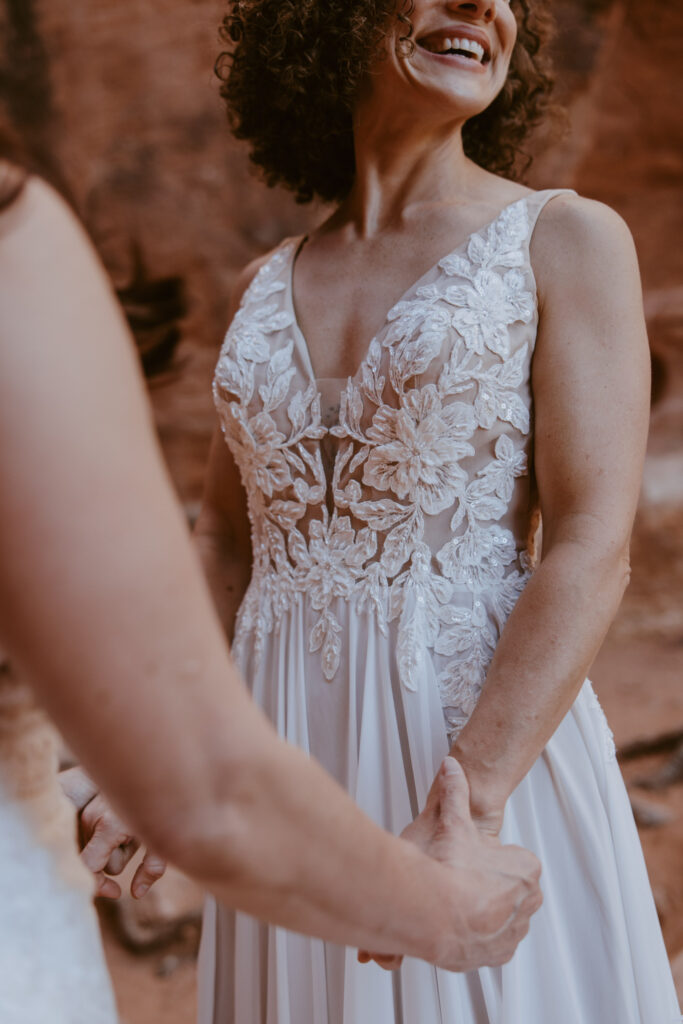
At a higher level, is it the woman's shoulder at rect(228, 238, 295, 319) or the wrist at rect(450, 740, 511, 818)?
the woman's shoulder at rect(228, 238, 295, 319)

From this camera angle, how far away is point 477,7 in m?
1.36

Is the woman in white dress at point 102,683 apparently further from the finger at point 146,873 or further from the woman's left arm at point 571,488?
the finger at point 146,873

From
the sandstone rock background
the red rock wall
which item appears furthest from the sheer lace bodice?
the red rock wall

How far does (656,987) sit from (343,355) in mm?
888

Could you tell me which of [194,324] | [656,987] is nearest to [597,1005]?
[656,987]

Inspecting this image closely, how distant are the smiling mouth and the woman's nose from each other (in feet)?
0.12

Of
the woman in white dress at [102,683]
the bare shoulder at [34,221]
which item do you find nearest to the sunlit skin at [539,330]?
the woman in white dress at [102,683]

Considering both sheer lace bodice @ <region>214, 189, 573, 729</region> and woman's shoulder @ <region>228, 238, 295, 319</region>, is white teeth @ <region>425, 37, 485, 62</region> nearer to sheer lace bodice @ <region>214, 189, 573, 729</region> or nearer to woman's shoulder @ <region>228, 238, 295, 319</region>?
sheer lace bodice @ <region>214, 189, 573, 729</region>

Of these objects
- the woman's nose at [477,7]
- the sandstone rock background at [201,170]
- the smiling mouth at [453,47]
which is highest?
the woman's nose at [477,7]

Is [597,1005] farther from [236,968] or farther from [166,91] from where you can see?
[166,91]

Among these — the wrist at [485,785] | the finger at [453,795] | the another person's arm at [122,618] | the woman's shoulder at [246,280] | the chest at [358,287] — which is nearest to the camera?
the another person's arm at [122,618]

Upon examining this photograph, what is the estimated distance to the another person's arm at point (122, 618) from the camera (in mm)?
573

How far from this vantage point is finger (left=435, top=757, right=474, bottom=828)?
1009 millimetres

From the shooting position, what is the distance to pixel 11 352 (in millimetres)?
565
